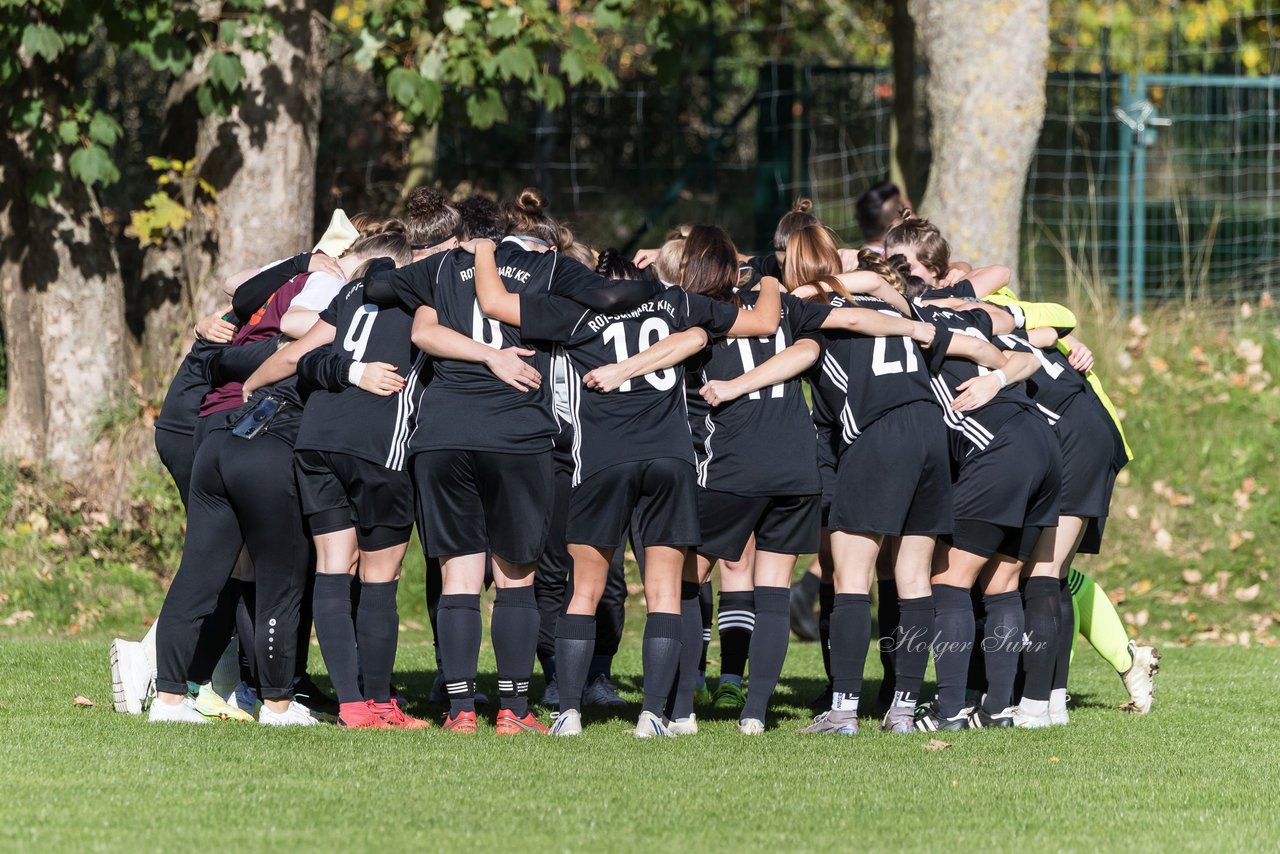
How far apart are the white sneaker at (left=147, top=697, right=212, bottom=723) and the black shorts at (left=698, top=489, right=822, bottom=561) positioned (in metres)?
1.95

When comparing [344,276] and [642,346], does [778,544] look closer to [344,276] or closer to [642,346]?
[642,346]

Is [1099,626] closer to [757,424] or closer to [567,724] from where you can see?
[757,424]

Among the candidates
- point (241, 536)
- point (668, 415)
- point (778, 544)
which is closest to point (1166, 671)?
point (778, 544)

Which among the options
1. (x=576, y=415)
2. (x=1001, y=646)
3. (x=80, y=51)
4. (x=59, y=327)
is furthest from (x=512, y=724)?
(x=59, y=327)

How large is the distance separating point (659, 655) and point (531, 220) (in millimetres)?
1672

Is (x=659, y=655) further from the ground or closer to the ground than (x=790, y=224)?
closer to the ground

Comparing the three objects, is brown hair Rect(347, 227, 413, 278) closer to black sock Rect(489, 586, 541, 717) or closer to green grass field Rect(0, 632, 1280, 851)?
black sock Rect(489, 586, 541, 717)

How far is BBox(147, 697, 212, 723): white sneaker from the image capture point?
19.0 ft

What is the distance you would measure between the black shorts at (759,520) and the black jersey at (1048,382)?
1.04 meters

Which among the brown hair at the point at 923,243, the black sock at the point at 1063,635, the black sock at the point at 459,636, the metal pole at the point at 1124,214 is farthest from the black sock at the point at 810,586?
the metal pole at the point at 1124,214

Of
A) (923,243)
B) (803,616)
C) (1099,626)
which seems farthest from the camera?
(803,616)

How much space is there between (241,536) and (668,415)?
5.35 ft

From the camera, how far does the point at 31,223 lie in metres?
10.2

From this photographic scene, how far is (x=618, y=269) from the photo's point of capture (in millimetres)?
5812
